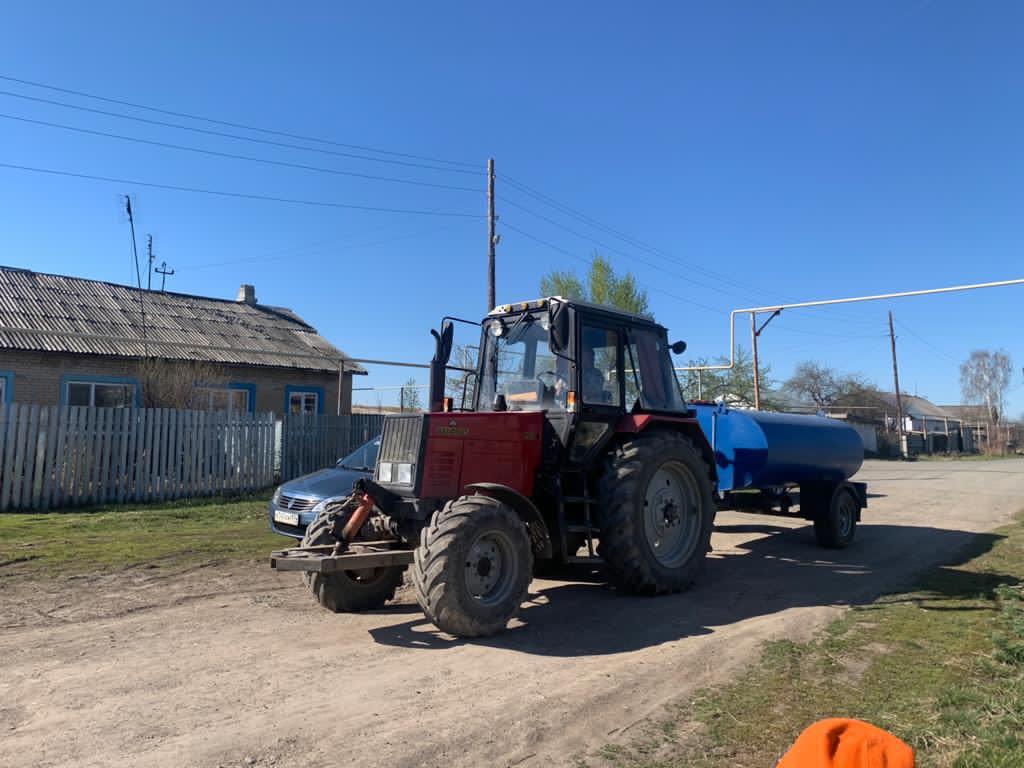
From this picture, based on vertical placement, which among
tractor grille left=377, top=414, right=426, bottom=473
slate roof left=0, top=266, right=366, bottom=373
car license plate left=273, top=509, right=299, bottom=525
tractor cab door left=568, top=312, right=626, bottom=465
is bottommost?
car license plate left=273, top=509, right=299, bottom=525

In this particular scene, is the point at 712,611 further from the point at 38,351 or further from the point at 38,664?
the point at 38,351

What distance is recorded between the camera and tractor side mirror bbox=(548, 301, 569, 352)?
6.62m

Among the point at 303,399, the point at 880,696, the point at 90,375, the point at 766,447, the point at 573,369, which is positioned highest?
the point at 90,375

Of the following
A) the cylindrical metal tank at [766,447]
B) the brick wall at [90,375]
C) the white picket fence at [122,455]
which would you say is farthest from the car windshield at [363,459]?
the brick wall at [90,375]

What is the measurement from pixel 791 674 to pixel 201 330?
817 inches

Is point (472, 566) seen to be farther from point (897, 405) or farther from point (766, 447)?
point (897, 405)

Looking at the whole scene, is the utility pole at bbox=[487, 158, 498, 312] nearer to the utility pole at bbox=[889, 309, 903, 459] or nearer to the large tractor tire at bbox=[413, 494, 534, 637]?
the large tractor tire at bbox=[413, 494, 534, 637]

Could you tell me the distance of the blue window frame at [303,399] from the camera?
72.2 ft

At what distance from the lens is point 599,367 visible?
Result: 746 centimetres

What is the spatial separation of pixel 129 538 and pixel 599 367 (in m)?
6.99

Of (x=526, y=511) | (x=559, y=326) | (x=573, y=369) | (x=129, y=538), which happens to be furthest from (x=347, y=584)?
(x=129, y=538)

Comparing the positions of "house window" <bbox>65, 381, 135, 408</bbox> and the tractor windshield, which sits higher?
"house window" <bbox>65, 381, 135, 408</bbox>

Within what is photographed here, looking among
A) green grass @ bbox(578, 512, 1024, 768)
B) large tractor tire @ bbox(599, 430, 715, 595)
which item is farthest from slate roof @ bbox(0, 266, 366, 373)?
green grass @ bbox(578, 512, 1024, 768)

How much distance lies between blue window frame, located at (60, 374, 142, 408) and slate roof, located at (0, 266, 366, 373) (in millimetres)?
816
